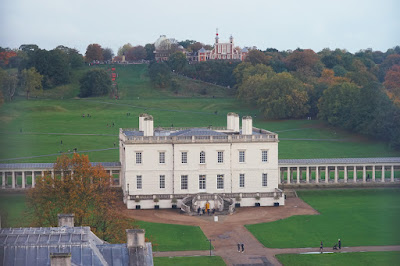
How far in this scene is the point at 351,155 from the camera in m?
109

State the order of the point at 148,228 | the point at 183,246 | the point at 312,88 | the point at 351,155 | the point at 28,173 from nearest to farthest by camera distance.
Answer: the point at 183,246 < the point at 148,228 < the point at 28,173 < the point at 351,155 < the point at 312,88

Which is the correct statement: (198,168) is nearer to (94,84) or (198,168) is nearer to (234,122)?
(234,122)

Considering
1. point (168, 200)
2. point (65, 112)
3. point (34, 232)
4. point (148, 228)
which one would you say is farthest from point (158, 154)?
point (65, 112)

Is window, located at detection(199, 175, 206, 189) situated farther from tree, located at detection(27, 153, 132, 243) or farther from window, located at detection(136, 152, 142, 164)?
tree, located at detection(27, 153, 132, 243)

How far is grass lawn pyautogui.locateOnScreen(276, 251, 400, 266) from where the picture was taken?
57.1m

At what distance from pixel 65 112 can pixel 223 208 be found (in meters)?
77.7

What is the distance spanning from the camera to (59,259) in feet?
101

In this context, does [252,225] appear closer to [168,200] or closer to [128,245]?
[168,200]

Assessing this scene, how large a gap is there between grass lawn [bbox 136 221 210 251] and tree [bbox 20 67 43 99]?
243 ft

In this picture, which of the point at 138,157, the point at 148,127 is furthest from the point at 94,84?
the point at 138,157

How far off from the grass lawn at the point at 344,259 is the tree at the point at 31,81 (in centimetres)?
8816

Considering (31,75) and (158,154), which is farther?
(31,75)

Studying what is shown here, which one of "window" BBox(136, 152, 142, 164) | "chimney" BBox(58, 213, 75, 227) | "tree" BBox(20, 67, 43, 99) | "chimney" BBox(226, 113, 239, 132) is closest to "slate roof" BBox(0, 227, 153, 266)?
"chimney" BBox(58, 213, 75, 227)

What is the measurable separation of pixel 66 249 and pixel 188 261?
24888 mm
